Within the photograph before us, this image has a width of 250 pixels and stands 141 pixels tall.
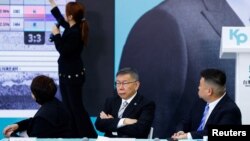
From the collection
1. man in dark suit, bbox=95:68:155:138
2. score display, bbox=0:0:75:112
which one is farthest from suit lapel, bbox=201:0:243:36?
man in dark suit, bbox=95:68:155:138

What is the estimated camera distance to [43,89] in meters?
3.70

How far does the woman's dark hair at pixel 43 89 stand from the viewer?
3.70 m

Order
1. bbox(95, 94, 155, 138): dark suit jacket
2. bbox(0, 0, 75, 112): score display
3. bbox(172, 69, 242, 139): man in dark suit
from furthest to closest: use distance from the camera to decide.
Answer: bbox(0, 0, 75, 112): score display, bbox(95, 94, 155, 138): dark suit jacket, bbox(172, 69, 242, 139): man in dark suit

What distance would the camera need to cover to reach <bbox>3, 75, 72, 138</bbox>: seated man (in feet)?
11.8

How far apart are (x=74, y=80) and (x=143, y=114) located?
1.42m

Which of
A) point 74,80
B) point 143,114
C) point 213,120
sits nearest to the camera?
point 213,120

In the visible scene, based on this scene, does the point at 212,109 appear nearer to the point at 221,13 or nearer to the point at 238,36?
the point at 238,36

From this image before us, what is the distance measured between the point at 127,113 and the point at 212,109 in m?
0.73

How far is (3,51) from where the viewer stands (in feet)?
19.6

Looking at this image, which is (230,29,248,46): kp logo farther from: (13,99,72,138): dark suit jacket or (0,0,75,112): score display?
(0,0,75,112): score display

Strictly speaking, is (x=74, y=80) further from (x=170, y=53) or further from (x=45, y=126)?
(x=45, y=126)

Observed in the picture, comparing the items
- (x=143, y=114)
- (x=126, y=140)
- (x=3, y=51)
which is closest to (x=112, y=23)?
(x=3, y=51)

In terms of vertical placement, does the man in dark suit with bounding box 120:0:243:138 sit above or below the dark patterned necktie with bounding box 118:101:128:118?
above

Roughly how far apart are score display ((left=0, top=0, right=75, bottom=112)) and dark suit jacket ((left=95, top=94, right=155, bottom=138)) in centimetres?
179
